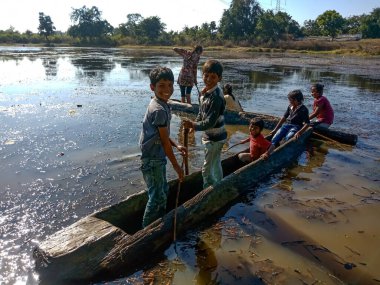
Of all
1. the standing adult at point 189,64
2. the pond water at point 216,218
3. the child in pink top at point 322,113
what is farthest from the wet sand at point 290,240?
the standing adult at point 189,64

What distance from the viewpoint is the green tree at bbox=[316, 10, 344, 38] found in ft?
206

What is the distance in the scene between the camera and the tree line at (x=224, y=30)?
6216 cm

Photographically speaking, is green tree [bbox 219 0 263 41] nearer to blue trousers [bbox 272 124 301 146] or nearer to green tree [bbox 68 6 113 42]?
green tree [bbox 68 6 113 42]

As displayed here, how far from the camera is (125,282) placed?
337 centimetres

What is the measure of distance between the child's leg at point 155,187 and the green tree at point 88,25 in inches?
3088

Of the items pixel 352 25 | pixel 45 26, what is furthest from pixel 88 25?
pixel 352 25

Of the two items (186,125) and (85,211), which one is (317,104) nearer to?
(186,125)

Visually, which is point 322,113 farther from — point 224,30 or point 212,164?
point 224,30

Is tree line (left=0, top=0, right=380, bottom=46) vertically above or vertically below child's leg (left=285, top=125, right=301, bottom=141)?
above

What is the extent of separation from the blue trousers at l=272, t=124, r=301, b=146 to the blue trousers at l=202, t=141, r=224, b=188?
9.76 ft

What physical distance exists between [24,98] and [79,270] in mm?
11488

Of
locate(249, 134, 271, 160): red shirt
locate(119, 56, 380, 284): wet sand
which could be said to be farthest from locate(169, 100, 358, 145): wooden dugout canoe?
locate(249, 134, 271, 160): red shirt

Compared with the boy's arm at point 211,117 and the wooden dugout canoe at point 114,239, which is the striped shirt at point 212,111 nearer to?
the boy's arm at point 211,117

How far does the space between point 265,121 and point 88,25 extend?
3152 inches
